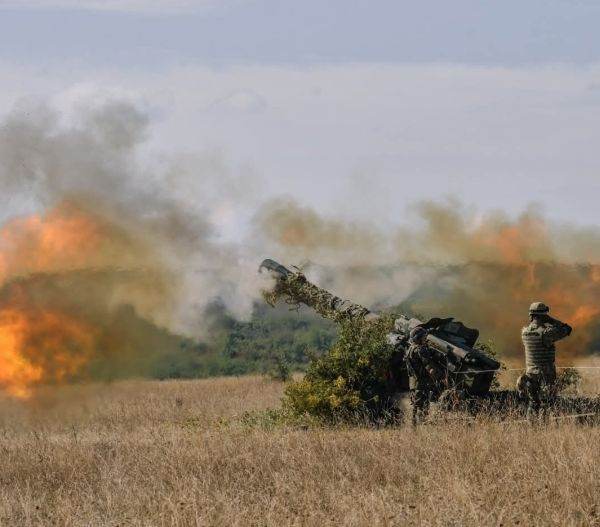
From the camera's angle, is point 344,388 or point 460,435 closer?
point 460,435

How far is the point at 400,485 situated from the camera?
40.2ft

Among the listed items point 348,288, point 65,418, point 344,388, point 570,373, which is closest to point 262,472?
point 344,388

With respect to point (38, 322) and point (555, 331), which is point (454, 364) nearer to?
point (555, 331)

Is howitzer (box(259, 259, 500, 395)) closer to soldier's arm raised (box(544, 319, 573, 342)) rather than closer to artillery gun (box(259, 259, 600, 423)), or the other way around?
artillery gun (box(259, 259, 600, 423))

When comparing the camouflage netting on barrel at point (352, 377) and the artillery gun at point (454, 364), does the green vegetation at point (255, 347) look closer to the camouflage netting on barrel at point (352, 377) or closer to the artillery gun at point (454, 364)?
the artillery gun at point (454, 364)

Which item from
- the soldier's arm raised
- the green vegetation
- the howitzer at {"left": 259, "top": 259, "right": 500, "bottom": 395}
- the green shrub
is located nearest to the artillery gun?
the howitzer at {"left": 259, "top": 259, "right": 500, "bottom": 395}

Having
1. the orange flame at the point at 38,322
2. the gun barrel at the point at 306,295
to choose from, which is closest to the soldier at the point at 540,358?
the gun barrel at the point at 306,295

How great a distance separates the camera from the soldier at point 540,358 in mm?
17391

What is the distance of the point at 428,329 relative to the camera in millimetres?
18234

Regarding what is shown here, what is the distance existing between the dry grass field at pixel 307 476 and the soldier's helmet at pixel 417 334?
5.85 feet

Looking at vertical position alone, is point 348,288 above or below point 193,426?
above

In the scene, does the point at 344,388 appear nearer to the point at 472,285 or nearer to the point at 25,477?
the point at 25,477

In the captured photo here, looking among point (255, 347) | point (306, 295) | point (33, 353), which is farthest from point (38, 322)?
point (255, 347)

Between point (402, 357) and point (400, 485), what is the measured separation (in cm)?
678
